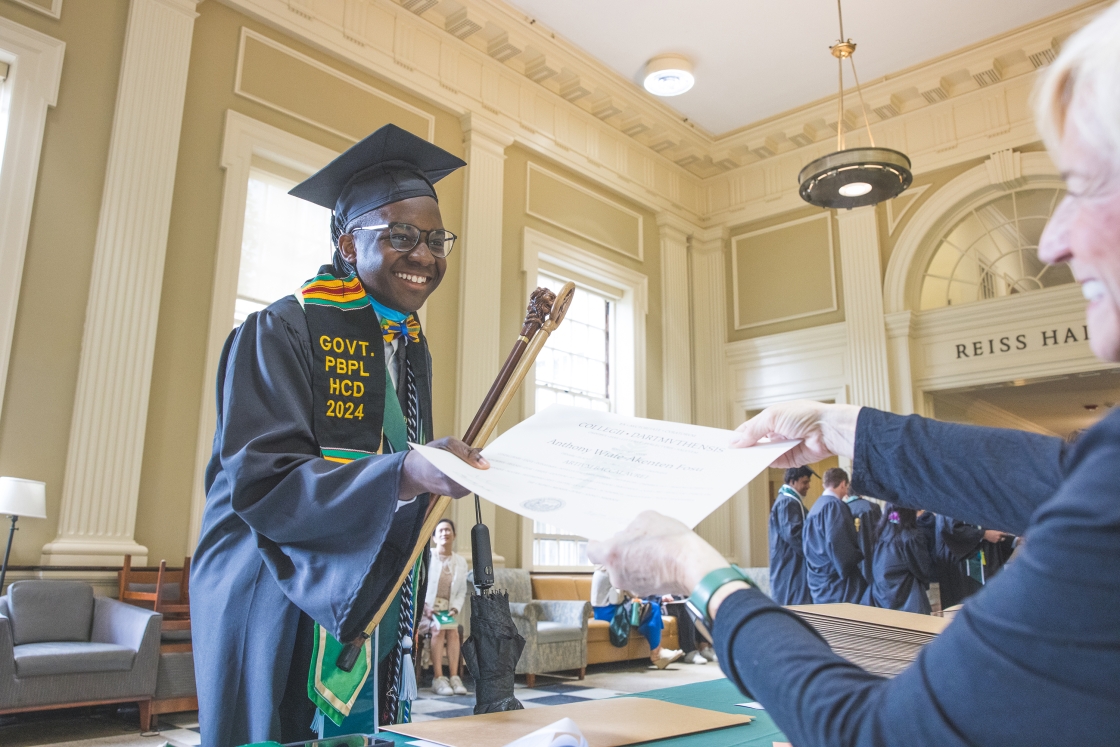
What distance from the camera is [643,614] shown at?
746 cm

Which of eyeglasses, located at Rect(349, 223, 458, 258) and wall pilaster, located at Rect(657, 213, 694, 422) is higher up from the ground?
wall pilaster, located at Rect(657, 213, 694, 422)

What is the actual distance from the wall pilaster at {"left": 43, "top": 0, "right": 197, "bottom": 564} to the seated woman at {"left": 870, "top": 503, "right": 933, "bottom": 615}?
4.60m

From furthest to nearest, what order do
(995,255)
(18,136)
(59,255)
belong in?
(995,255) → (59,255) → (18,136)

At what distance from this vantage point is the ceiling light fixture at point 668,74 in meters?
8.17

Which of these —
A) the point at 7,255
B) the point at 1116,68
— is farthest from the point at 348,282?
the point at 7,255

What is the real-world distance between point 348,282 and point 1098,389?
36.2 ft

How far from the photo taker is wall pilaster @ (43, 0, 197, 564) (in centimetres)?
484

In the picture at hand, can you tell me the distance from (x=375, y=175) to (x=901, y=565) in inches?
178

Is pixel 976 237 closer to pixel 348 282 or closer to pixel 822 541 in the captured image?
pixel 822 541

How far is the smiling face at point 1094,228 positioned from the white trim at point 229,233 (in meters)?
5.35

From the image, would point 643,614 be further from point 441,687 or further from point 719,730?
point 719,730

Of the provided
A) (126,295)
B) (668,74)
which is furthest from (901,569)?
(668,74)

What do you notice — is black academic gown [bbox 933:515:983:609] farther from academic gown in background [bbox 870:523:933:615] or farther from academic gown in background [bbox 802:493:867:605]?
academic gown in background [bbox 802:493:867:605]

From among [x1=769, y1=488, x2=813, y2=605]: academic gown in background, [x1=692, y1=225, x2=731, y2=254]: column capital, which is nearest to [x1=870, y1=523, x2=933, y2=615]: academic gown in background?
[x1=769, y1=488, x2=813, y2=605]: academic gown in background
